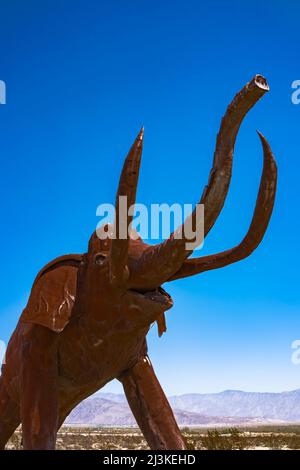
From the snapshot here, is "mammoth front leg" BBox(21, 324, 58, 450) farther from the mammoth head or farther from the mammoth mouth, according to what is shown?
the mammoth mouth

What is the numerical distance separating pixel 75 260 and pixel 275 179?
2.06m

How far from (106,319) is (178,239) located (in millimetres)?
1087

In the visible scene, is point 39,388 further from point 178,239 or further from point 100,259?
point 178,239

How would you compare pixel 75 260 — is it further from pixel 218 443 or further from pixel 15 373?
pixel 218 443

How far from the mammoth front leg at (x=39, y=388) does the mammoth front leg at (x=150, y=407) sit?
3.16 feet

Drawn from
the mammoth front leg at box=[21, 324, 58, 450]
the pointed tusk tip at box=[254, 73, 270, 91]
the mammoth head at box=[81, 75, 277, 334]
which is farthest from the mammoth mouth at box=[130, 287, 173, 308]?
the pointed tusk tip at box=[254, 73, 270, 91]

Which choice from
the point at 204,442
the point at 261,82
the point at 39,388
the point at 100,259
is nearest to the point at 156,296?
the point at 100,259

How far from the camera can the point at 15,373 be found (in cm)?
580

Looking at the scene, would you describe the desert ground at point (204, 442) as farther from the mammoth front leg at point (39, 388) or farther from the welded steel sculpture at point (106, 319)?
the mammoth front leg at point (39, 388)

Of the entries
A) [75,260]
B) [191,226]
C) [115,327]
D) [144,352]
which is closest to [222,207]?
[191,226]

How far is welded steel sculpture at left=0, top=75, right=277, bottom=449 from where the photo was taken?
4.57 metres

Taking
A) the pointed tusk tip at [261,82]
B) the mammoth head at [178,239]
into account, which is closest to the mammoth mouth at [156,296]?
the mammoth head at [178,239]

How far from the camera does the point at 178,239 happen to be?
4.41m
